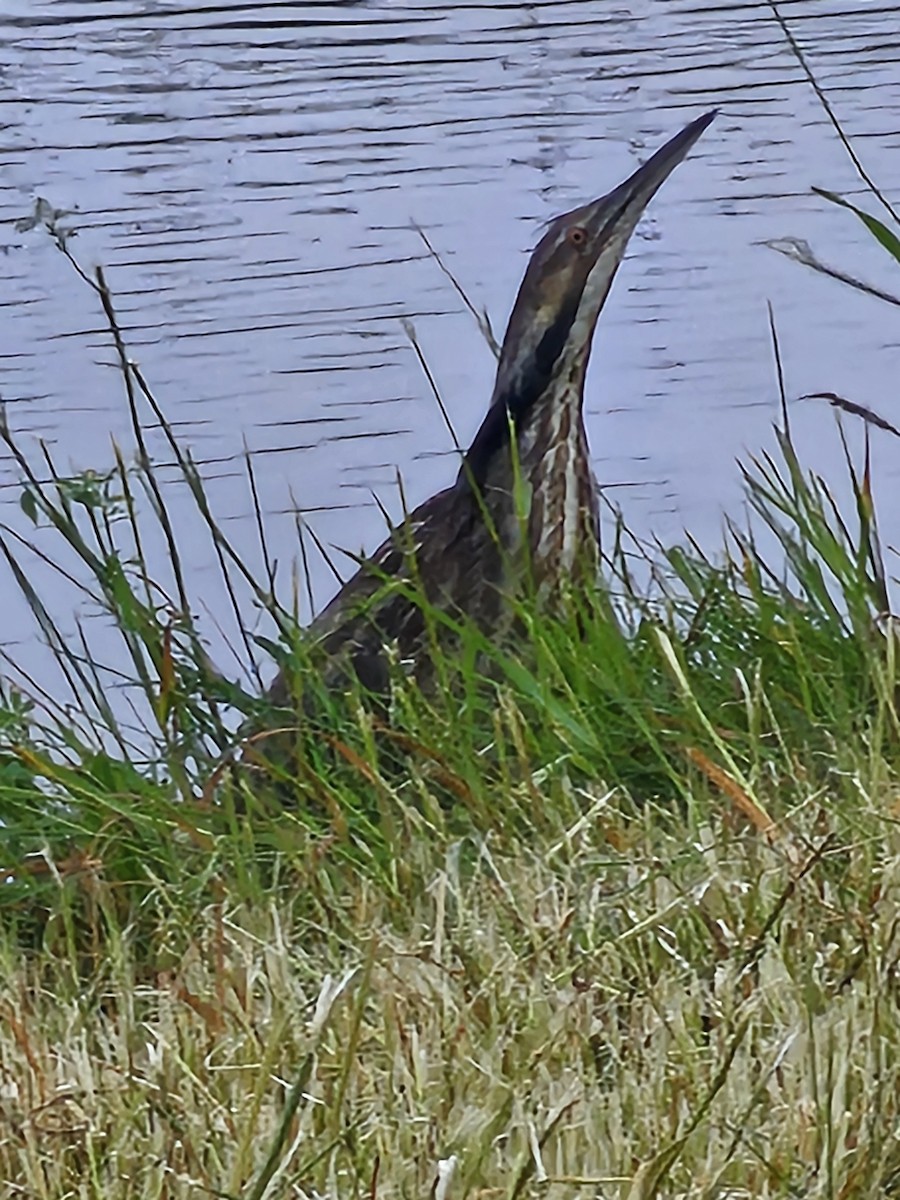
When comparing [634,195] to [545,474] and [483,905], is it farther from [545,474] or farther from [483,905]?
[483,905]

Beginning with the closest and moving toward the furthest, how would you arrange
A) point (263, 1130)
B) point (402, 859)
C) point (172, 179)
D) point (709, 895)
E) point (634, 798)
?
1. point (263, 1130)
2. point (709, 895)
3. point (402, 859)
4. point (634, 798)
5. point (172, 179)

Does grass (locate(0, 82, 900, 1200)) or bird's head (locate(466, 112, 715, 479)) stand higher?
bird's head (locate(466, 112, 715, 479))

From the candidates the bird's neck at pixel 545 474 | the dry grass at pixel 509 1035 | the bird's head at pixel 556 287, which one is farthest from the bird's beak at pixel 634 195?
the dry grass at pixel 509 1035

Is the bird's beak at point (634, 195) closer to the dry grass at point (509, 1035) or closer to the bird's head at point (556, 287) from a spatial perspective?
the bird's head at point (556, 287)

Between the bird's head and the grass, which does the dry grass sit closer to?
the grass

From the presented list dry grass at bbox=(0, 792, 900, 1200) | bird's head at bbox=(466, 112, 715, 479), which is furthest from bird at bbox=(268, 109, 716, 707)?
dry grass at bbox=(0, 792, 900, 1200)

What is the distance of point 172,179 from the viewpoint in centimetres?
335

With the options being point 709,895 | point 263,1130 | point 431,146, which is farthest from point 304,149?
point 263,1130

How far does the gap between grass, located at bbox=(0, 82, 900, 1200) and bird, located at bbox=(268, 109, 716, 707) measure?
0.13 m

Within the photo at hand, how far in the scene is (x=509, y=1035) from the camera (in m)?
2.14

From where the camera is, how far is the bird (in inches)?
128

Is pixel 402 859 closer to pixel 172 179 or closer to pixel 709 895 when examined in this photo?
pixel 709 895

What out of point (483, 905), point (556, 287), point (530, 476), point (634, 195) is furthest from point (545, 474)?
point (483, 905)

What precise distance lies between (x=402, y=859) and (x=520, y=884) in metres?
0.18
